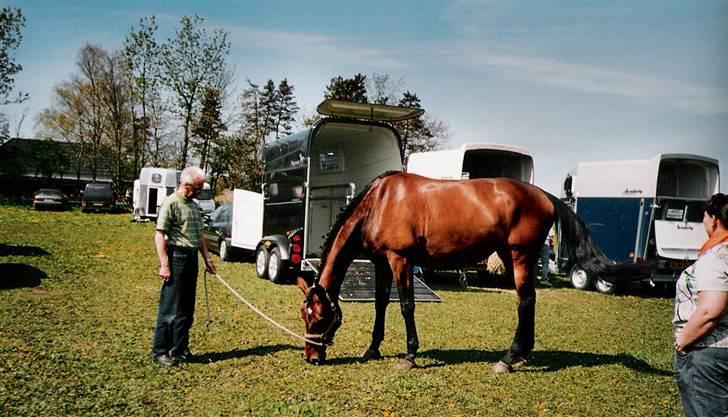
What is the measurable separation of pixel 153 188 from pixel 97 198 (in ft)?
22.3

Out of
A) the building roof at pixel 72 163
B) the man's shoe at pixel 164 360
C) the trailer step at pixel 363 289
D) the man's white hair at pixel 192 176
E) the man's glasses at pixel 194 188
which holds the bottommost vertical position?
the man's shoe at pixel 164 360

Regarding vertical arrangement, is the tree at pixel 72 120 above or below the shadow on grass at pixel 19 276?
above

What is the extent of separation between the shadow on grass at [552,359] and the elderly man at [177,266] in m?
2.77

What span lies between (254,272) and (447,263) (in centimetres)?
825

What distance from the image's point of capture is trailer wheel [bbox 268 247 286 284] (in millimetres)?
11570

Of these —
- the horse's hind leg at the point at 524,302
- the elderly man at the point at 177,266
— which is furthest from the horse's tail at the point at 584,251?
the elderly man at the point at 177,266

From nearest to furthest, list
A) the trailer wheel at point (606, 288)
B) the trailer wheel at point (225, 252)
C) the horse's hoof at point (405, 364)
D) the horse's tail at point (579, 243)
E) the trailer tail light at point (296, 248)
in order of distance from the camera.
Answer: the horse's hoof at point (405, 364)
the horse's tail at point (579, 243)
the trailer tail light at point (296, 248)
the trailer wheel at point (606, 288)
the trailer wheel at point (225, 252)

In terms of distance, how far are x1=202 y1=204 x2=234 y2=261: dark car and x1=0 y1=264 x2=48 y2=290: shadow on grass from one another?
477cm

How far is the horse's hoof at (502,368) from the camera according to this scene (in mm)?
6031

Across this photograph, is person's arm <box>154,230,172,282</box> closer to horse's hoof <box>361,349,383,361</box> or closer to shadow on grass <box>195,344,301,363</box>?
shadow on grass <box>195,344,301,363</box>

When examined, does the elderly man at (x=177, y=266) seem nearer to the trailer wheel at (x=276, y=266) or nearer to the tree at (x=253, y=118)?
the trailer wheel at (x=276, y=266)

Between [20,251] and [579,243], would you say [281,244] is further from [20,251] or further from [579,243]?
[20,251]

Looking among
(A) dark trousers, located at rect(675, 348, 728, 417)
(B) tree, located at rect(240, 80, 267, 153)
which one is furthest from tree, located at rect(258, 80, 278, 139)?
(A) dark trousers, located at rect(675, 348, 728, 417)

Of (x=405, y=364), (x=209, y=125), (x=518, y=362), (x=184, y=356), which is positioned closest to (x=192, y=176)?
(x=184, y=356)
